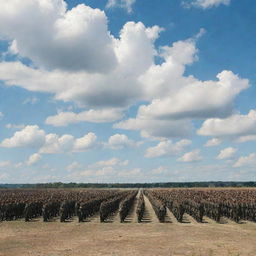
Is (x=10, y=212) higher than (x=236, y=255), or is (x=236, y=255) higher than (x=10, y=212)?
(x=10, y=212)

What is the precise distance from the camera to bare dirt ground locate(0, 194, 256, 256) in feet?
65.2

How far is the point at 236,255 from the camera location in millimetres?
19062

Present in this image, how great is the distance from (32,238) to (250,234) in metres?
15.9

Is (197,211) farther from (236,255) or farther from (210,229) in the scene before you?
(236,255)

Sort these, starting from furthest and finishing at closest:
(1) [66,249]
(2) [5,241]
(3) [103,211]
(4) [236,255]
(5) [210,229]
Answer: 1. (3) [103,211]
2. (5) [210,229]
3. (2) [5,241]
4. (1) [66,249]
5. (4) [236,255]

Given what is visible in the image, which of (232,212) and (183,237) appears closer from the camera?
(183,237)

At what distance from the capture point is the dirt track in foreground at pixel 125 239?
65.5 ft

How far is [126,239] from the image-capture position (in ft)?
79.2

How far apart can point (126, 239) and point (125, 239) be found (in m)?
0.07

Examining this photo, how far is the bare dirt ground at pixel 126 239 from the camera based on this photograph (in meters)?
19.9

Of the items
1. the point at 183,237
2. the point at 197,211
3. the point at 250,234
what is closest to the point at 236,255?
the point at 183,237

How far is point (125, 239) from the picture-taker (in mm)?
24141

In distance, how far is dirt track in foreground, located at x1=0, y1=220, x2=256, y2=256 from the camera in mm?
19969

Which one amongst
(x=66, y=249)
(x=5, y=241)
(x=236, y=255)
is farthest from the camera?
(x=5, y=241)
